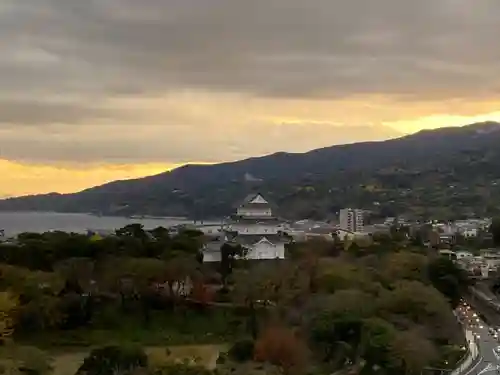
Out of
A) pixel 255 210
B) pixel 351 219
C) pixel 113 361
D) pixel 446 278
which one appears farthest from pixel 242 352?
pixel 351 219

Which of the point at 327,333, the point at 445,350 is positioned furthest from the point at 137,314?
the point at 445,350

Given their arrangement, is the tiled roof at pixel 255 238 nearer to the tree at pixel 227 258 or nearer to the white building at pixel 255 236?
the white building at pixel 255 236

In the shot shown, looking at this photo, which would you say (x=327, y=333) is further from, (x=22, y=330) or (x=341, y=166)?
(x=341, y=166)

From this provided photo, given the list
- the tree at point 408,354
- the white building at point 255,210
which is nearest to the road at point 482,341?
the tree at point 408,354

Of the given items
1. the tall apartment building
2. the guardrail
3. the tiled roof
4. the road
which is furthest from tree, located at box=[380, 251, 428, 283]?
the tall apartment building

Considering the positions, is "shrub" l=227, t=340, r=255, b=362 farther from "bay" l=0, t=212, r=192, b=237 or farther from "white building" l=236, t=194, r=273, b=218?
"bay" l=0, t=212, r=192, b=237
